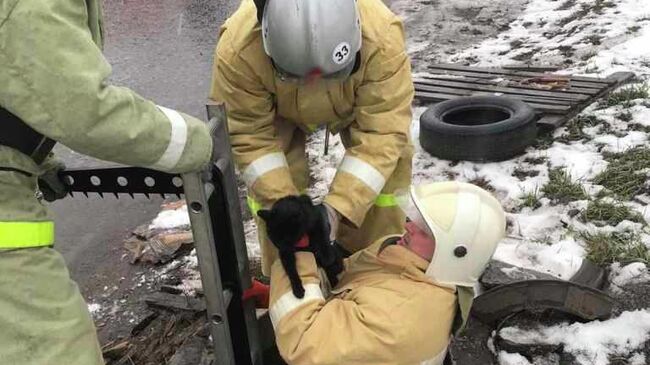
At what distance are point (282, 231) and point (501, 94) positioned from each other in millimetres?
3618

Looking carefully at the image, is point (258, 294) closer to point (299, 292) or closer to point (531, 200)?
point (299, 292)

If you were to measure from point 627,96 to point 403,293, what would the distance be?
11.7ft

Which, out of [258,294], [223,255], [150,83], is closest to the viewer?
[223,255]

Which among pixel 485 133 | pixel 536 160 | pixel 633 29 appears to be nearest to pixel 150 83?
pixel 485 133

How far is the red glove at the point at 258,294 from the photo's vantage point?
2.54 m

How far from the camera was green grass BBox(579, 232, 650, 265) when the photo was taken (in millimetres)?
3408

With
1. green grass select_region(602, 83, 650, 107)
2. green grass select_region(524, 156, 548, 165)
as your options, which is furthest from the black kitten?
green grass select_region(602, 83, 650, 107)

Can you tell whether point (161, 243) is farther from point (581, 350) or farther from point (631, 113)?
point (631, 113)

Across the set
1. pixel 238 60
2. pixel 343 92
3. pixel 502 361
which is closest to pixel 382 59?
pixel 343 92

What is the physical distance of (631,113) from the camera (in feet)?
16.3

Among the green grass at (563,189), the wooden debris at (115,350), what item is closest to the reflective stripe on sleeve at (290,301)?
the wooden debris at (115,350)

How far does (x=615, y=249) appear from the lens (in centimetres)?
347

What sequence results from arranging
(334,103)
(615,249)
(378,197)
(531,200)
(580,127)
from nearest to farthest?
(334,103) < (378,197) < (615,249) < (531,200) < (580,127)

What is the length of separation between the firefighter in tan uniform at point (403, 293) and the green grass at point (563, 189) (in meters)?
1.74
